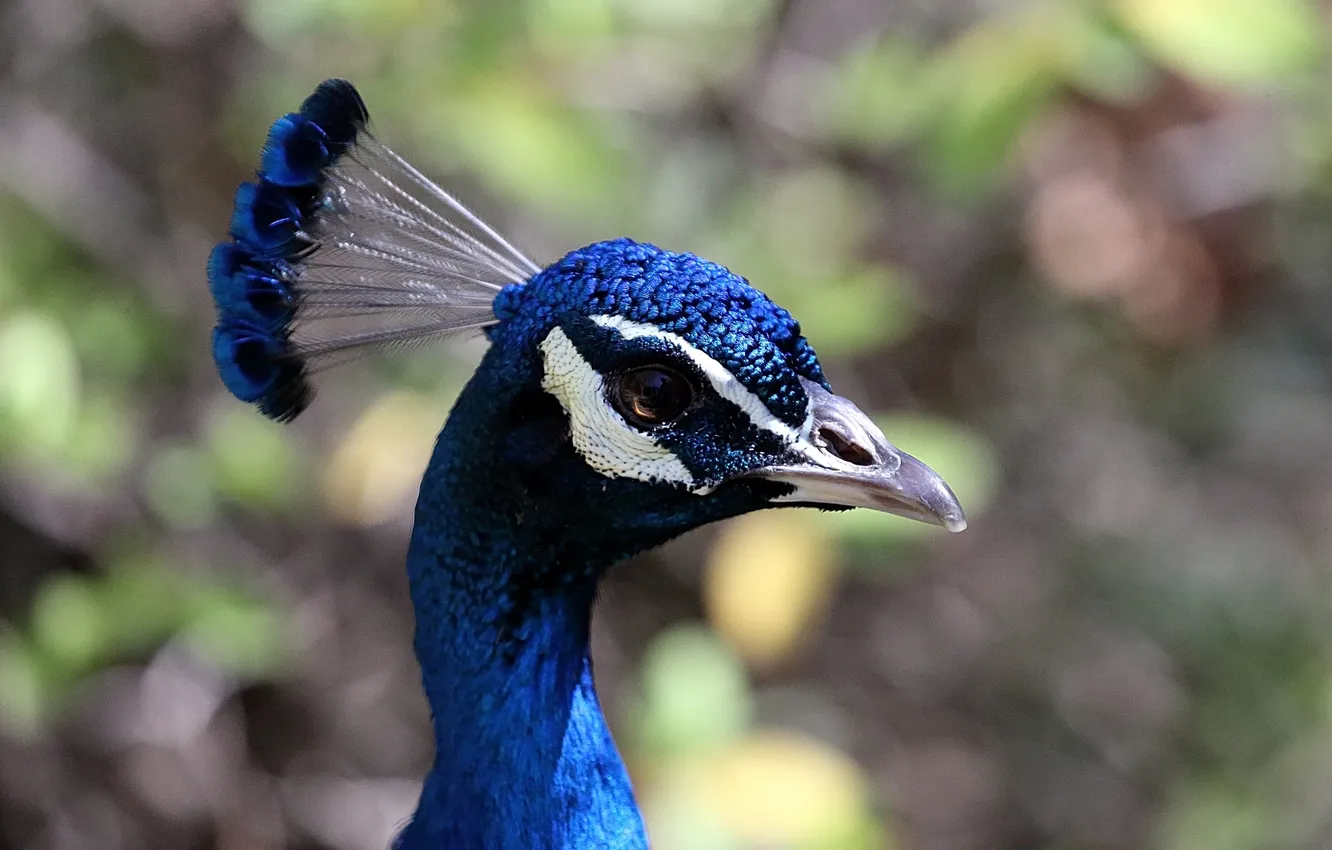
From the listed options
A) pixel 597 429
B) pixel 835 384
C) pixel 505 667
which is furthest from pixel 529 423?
pixel 835 384

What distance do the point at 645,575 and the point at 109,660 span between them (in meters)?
0.91

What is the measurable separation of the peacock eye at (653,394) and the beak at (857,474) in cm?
6

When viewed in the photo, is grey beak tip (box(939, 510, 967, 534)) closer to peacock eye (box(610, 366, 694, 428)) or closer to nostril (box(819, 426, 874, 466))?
nostril (box(819, 426, 874, 466))

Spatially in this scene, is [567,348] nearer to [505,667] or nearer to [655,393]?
[655,393]

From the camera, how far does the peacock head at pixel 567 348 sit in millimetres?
A: 743

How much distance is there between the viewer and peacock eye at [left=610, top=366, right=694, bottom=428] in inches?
29.7

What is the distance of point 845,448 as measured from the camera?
757mm

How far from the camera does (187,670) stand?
5.89 feet

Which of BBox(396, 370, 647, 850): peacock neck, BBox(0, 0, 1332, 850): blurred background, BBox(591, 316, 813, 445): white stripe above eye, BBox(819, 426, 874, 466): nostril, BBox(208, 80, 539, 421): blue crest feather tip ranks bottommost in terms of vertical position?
BBox(396, 370, 647, 850): peacock neck

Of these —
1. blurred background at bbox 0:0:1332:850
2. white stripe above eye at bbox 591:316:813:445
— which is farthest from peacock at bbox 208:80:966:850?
blurred background at bbox 0:0:1332:850

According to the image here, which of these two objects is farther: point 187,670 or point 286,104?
point 187,670

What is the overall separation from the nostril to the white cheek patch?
0.25 feet

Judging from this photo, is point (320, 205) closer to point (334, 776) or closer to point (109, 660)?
point (109, 660)

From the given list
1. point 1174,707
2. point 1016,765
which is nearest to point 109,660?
point 1016,765
